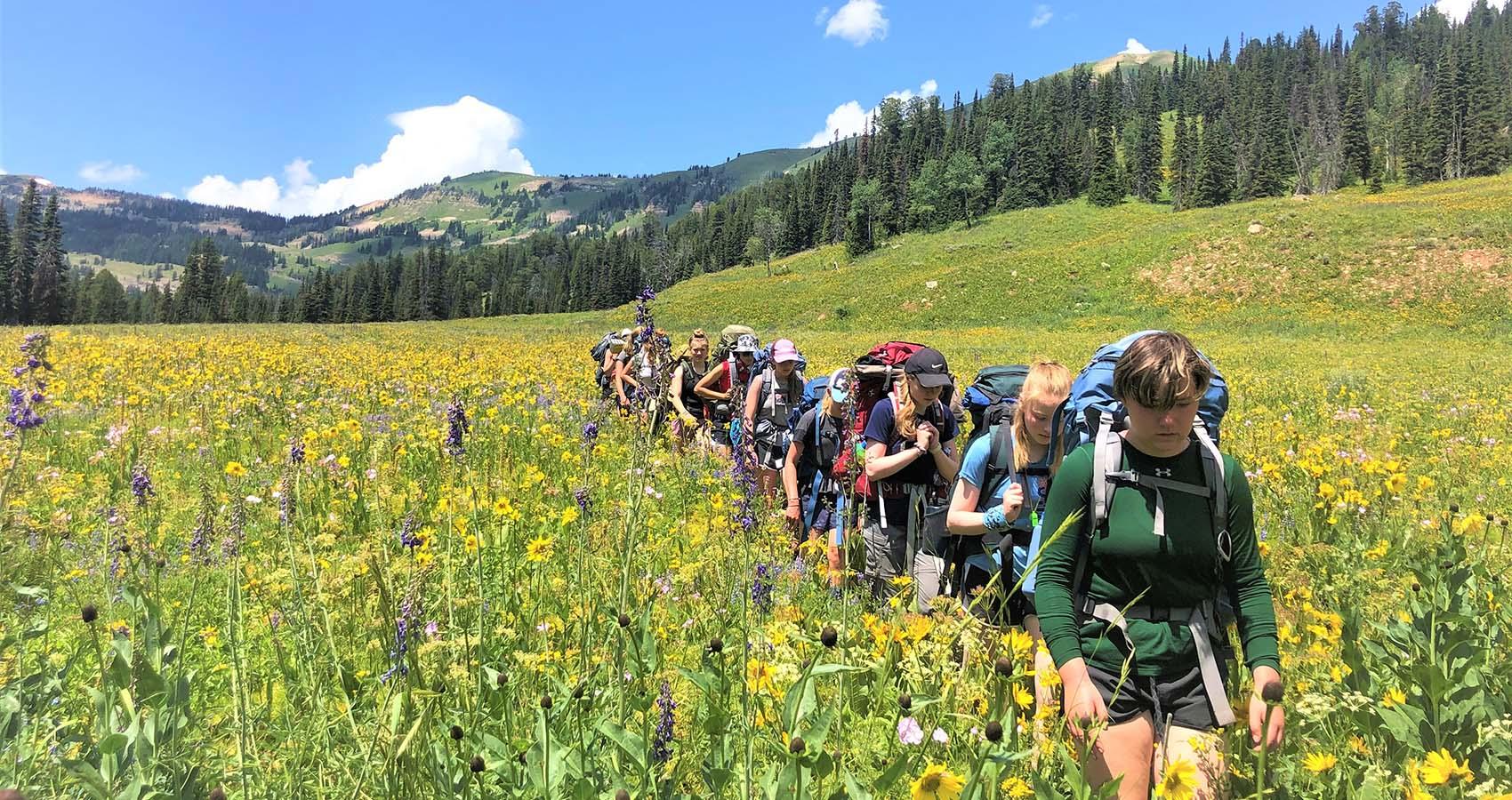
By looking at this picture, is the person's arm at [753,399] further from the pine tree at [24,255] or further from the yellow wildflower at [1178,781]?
the pine tree at [24,255]

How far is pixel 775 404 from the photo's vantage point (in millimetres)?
6312

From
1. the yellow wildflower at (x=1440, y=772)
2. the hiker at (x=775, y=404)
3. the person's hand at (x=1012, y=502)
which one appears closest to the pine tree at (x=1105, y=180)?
the hiker at (x=775, y=404)

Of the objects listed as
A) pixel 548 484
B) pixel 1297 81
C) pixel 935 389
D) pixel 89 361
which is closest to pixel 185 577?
pixel 548 484

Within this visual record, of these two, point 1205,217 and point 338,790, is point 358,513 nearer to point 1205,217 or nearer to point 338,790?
point 338,790

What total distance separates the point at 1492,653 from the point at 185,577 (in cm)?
662

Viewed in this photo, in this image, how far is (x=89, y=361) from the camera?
33.2ft

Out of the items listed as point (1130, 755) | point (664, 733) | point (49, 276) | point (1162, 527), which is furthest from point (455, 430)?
point (49, 276)

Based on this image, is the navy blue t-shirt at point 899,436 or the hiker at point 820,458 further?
the hiker at point 820,458

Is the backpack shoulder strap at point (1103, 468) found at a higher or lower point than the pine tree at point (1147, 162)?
lower

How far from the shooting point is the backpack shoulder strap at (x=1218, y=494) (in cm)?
234

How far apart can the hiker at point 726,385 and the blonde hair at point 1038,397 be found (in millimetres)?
3961

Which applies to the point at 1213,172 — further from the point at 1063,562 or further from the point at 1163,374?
the point at 1063,562

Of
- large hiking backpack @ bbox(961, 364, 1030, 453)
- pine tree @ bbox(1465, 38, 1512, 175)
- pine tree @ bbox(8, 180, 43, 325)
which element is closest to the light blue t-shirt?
large hiking backpack @ bbox(961, 364, 1030, 453)

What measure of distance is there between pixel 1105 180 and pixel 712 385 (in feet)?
267
